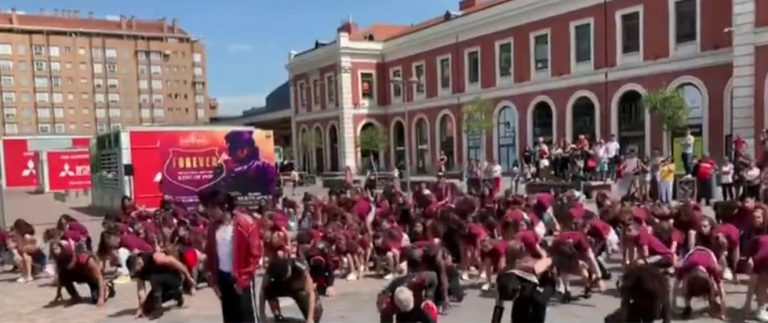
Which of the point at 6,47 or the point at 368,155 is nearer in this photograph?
the point at 368,155

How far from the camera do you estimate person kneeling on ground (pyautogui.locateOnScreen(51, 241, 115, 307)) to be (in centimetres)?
849

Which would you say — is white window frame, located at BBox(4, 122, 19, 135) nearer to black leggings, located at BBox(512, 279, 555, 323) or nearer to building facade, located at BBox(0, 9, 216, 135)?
building facade, located at BBox(0, 9, 216, 135)

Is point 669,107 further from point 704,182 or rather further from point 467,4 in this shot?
point 467,4

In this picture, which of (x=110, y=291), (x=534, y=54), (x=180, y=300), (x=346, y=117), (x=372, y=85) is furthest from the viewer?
(x=372, y=85)

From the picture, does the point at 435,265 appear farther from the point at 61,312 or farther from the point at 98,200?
the point at 98,200

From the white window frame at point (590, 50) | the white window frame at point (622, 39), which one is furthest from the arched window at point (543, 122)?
the white window frame at point (622, 39)

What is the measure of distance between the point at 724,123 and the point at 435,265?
78.9 ft

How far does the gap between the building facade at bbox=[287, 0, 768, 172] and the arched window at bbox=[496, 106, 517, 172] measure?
0.26ft

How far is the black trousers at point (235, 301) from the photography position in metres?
5.91

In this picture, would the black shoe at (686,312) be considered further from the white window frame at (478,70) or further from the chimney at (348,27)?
the chimney at (348,27)

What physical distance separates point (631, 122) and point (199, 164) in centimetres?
2126

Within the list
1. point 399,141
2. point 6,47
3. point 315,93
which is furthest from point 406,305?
point 6,47

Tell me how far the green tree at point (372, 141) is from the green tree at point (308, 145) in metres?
5.62

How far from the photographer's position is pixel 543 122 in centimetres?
3531
